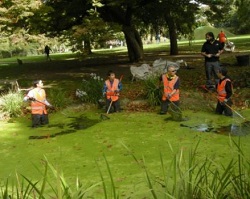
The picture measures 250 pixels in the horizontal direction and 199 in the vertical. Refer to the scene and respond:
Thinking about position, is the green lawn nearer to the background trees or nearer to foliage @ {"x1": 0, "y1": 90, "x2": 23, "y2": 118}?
Result: foliage @ {"x1": 0, "y1": 90, "x2": 23, "y2": 118}

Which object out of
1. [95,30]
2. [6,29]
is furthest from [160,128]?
[6,29]

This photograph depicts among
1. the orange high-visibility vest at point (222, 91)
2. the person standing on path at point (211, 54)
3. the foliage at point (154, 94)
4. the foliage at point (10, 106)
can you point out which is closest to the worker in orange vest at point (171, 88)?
the foliage at point (154, 94)

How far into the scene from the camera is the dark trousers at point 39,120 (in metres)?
7.86

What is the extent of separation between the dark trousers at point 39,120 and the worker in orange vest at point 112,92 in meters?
1.55

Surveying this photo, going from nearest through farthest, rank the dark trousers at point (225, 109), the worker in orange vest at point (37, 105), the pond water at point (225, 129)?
the pond water at point (225, 129) → the dark trousers at point (225, 109) → the worker in orange vest at point (37, 105)

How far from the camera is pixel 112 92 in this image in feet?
28.7

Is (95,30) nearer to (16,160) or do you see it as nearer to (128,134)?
(128,134)

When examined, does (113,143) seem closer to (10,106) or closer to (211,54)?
(10,106)

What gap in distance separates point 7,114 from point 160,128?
4.12 meters

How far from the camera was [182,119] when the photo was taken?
7.69m

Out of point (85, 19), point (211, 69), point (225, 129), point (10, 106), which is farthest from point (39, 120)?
point (85, 19)

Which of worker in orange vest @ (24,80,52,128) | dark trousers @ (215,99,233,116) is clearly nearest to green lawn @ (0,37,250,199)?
dark trousers @ (215,99,233,116)

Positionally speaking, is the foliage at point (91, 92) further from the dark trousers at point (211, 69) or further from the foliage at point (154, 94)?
the dark trousers at point (211, 69)

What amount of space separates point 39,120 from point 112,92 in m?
1.90
